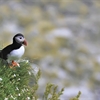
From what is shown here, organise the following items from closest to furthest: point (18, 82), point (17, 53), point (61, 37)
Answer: point (18, 82) < point (17, 53) < point (61, 37)

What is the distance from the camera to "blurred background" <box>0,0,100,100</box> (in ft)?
26.6

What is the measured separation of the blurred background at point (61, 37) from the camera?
26.6 ft

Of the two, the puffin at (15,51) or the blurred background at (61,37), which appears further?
the blurred background at (61,37)

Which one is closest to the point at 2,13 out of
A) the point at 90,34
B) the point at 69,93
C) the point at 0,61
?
the point at 90,34

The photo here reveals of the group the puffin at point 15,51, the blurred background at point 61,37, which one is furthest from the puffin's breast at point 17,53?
the blurred background at point 61,37

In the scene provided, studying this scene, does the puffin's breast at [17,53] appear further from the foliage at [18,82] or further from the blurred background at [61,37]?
the blurred background at [61,37]

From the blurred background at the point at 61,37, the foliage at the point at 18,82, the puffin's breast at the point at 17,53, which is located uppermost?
the blurred background at the point at 61,37

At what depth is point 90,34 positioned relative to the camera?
10.3 meters

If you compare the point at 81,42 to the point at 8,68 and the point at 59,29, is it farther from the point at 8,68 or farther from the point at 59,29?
the point at 8,68

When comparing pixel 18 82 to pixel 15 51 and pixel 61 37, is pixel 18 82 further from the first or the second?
pixel 61 37

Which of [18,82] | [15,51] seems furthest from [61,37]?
[18,82]

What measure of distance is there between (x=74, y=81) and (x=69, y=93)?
641 millimetres

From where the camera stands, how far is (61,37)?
9836 mm

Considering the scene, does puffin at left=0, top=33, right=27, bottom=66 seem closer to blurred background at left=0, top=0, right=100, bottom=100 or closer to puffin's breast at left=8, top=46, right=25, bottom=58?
puffin's breast at left=8, top=46, right=25, bottom=58
